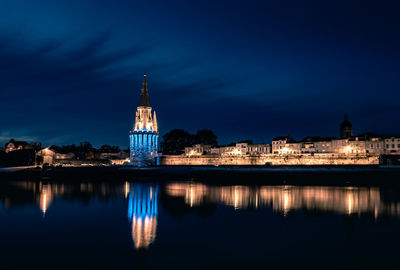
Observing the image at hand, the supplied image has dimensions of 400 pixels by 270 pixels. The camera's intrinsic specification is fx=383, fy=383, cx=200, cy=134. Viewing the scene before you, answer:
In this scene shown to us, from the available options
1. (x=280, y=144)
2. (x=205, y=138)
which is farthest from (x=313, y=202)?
(x=205, y=138)

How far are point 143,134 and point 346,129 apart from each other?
176 ft

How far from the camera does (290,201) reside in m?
28.7

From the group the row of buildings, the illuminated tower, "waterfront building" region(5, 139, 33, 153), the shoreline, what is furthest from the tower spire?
"waterfront building" region(5, 139, 33, 153)

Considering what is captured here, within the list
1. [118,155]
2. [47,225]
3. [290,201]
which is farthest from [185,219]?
[118,155]

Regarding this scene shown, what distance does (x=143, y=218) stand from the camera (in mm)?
22453

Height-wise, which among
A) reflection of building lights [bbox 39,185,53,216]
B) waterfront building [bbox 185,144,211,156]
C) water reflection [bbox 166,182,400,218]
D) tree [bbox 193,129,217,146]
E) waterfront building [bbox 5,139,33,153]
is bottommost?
reflection of building lights [bbox 39,185,53,216]

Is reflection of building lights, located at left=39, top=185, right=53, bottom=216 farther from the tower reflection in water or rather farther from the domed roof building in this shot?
the domed roof building

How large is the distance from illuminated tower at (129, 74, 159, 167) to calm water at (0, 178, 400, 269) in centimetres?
5530

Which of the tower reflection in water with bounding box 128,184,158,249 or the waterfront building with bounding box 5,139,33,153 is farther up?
the waterfront building with bounding box 5,139,33,153

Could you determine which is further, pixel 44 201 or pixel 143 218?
pixel 44 201

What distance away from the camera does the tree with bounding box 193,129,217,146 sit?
119562 mm

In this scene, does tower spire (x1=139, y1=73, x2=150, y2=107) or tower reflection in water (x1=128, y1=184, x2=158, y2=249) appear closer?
tower reflection in water (x1=128, y1=184, x2=158, y2=249)

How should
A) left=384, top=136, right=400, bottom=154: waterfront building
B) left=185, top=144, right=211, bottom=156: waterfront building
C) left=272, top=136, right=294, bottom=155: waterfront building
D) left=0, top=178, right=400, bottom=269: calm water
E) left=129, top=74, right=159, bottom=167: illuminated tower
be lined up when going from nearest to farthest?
left=0, top=178, right=400, bottom=269: calm water
left=384, top=136, right=400, bottom=154: waterfront building
left=129, top=74, right=159, bottom=167: illuminated tower
left=272, top=136, right=294, bottom=155: waterfront building
left=185, top=144, right=211, bottom=156: waterfront building

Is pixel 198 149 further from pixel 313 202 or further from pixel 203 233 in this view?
pixel 203 233
